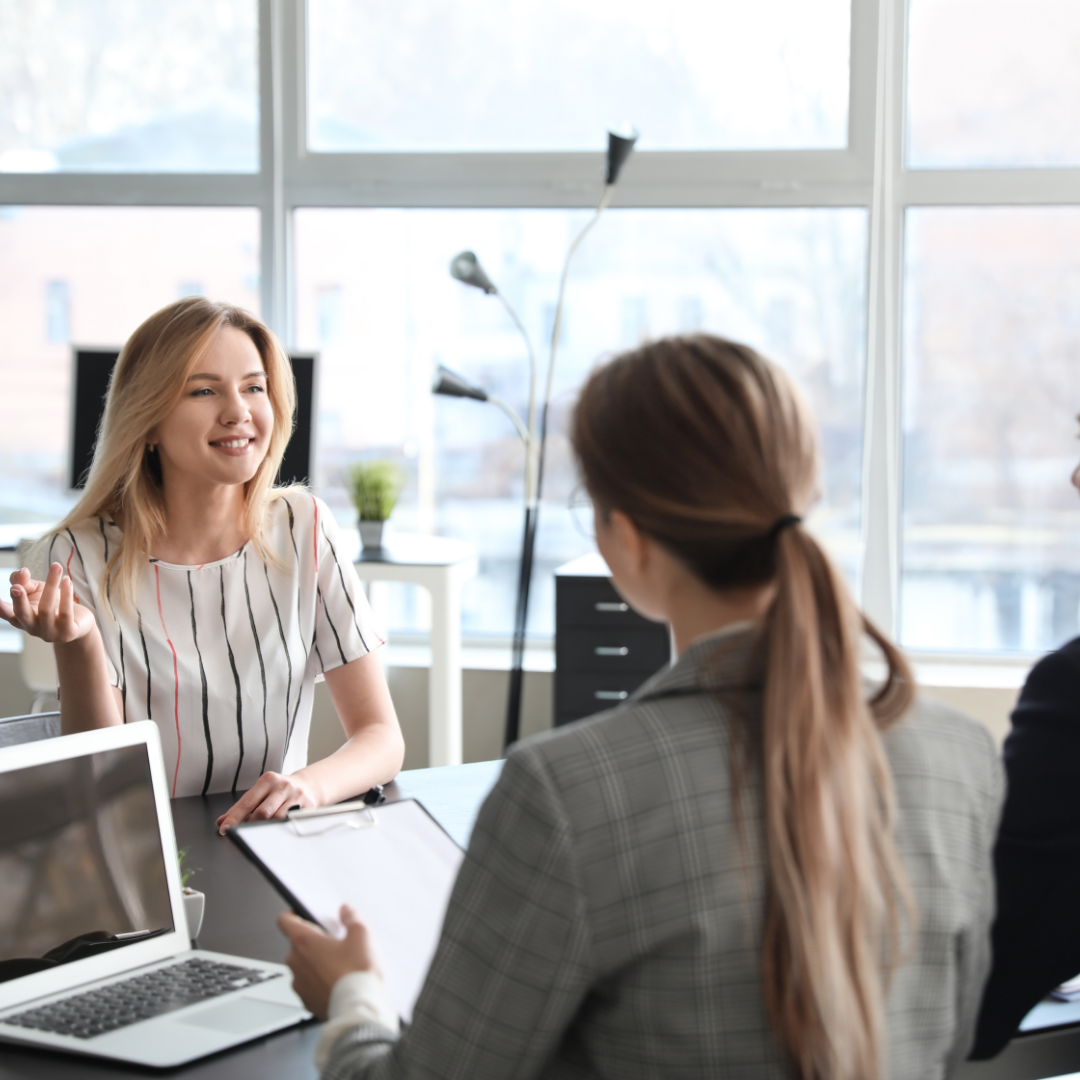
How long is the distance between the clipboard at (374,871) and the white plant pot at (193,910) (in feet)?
0.42

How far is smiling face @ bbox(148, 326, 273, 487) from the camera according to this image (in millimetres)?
1920

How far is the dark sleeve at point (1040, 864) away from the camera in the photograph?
1094 millimetres

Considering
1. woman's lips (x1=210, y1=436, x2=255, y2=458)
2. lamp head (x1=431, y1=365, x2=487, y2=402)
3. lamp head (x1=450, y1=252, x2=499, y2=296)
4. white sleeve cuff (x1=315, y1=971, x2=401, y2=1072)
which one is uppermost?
lamp head (x1=450, y1=252, x2=499, y2=296)

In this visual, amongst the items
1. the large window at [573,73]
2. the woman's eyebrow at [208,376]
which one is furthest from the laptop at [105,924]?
the large window at [573,73]

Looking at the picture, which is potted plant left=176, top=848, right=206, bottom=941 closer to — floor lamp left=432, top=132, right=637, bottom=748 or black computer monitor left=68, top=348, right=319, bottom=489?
black computer monitor left=68, top=348, right=319, bottom=489

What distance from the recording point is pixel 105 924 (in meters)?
1.15

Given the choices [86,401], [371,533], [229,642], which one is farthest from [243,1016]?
[86,401]

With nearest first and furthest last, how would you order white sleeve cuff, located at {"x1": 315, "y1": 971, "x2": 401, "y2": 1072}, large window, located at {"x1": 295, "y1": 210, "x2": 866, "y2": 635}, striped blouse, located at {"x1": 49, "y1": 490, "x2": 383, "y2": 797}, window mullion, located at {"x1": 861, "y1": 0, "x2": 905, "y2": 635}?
white sleeve cuff, located at {"x1": 315, "y1": 971, "x2": 401, "y2": 1072}, striped blouse, located at {"x1": 49, "y1": 490, "x2": 383, "y2": 797}, window mullion, located at {"x1": 861, "y1": 0, "x2": 905, "y2": 635}, large window, located at {"x1": 295, "y1": 210, "x2": 866, "y2": 635}

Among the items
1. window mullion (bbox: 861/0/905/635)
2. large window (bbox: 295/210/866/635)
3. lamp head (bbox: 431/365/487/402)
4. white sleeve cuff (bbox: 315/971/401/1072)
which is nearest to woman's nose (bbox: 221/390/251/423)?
white sleeve cuff (bbox: 315/971/401/1072)

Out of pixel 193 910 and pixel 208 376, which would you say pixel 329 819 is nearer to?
pixel 193 910

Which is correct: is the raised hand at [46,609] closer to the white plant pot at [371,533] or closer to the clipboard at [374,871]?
the clipboard at [374,871]

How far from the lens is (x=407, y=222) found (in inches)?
167

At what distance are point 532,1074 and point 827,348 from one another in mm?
3637

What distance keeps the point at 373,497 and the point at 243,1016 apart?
280 centimetres
